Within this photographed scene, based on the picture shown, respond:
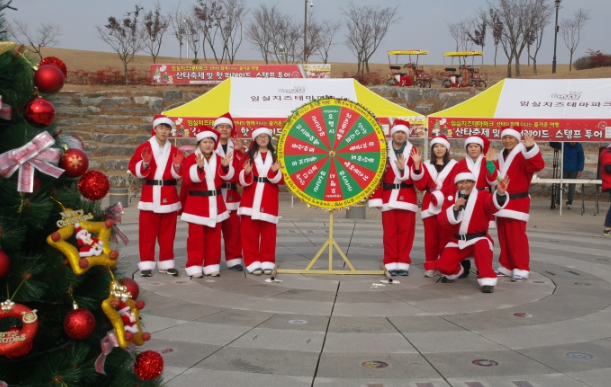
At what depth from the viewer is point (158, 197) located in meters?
8.30

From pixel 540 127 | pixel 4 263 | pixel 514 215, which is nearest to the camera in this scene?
pixel 4 263

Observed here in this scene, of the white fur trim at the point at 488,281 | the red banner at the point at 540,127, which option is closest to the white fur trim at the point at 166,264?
the white fur trim at the point at 488,281

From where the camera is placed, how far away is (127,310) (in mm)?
2965

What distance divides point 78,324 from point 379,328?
3.76m

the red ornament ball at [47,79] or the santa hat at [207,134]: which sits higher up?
the red ornament ball at [47,79]

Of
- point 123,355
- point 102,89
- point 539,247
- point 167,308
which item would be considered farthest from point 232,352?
point 102,89

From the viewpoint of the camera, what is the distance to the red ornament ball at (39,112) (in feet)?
8.72

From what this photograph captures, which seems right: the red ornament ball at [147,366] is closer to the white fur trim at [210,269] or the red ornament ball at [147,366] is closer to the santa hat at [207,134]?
the white fur trim at [210,269]

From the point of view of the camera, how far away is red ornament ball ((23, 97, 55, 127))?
266 centimetres

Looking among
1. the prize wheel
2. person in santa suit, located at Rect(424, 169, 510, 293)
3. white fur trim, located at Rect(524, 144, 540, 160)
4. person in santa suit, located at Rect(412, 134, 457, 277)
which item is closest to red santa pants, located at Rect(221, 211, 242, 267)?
the prize wheel

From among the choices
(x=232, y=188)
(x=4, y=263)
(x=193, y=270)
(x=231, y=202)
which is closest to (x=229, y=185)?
(x=232, y=188)

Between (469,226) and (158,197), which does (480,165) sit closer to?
(469,226)

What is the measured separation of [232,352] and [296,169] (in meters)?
3.50

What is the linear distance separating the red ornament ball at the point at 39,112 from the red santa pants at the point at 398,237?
6185 millimetres
